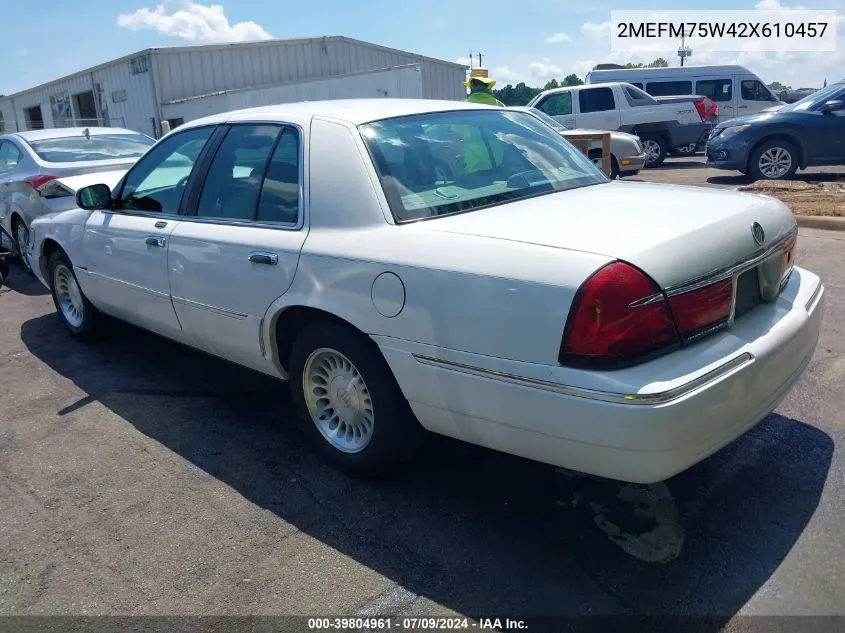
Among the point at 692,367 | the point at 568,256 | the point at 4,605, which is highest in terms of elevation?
the point at 568,256

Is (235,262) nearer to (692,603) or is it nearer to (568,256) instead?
(568,256)

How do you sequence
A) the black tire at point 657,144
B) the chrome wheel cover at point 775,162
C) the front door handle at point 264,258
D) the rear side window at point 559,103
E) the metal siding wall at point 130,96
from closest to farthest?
the front door handle at point 264,258 → the chrome wheel cover at point 775,162 → the rear side window at point 559,103 → the black tire at point 657,144 → the metal siding wall at point 130,96

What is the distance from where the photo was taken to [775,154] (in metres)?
12.2

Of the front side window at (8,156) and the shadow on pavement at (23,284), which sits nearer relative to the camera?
the shadow on pavement at (23,284)

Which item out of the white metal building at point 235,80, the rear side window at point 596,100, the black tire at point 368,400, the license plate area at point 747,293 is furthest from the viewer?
the white metal building at point 235,80

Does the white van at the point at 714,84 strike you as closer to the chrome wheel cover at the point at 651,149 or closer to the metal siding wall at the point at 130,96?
the chrome wheel cover at the point at 651,149

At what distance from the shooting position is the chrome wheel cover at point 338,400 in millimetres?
3228

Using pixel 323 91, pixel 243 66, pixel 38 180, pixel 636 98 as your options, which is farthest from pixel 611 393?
pixel 243 66

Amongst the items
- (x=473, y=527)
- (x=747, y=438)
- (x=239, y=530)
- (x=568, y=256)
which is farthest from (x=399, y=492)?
(x=747, y=438)

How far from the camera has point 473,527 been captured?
2953 millimetres

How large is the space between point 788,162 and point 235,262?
37.4 ft

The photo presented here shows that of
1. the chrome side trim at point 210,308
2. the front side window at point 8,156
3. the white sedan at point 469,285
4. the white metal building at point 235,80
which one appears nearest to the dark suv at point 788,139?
the white sedan at point 469,285

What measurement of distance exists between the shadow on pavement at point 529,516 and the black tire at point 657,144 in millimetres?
14449

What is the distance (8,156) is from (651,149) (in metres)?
13.5
